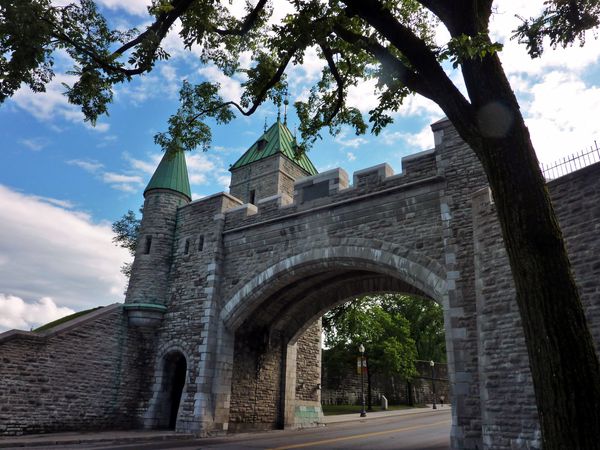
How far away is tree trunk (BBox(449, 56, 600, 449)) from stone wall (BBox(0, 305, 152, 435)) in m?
12.8

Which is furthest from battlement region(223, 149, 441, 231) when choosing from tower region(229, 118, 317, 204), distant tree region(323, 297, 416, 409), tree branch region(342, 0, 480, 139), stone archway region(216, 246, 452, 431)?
distant tree region(323, 297, 416, 409)

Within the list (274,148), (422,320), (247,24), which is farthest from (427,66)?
(422,320)

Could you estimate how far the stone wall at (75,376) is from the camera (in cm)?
1173

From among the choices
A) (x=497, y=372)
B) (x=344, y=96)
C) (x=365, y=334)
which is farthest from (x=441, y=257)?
(x=365, y=334)

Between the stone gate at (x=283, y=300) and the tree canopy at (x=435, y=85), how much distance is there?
1.97 m

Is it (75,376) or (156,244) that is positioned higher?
(156,244)

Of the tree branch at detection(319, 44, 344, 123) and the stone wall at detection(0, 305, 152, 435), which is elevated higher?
the tree branch at detection(319, 44, 344, 123)

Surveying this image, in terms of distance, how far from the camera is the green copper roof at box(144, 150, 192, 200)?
16891 mm

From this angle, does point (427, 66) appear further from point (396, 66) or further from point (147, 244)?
point (147, 244)

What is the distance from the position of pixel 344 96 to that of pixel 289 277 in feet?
20.6

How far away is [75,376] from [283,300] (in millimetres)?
6776

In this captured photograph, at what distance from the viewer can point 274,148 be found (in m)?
24.2

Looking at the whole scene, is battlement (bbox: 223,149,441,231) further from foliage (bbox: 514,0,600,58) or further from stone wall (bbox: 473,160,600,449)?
foliage (bbox: 514,0,600,58)

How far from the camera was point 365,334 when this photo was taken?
28.0m
